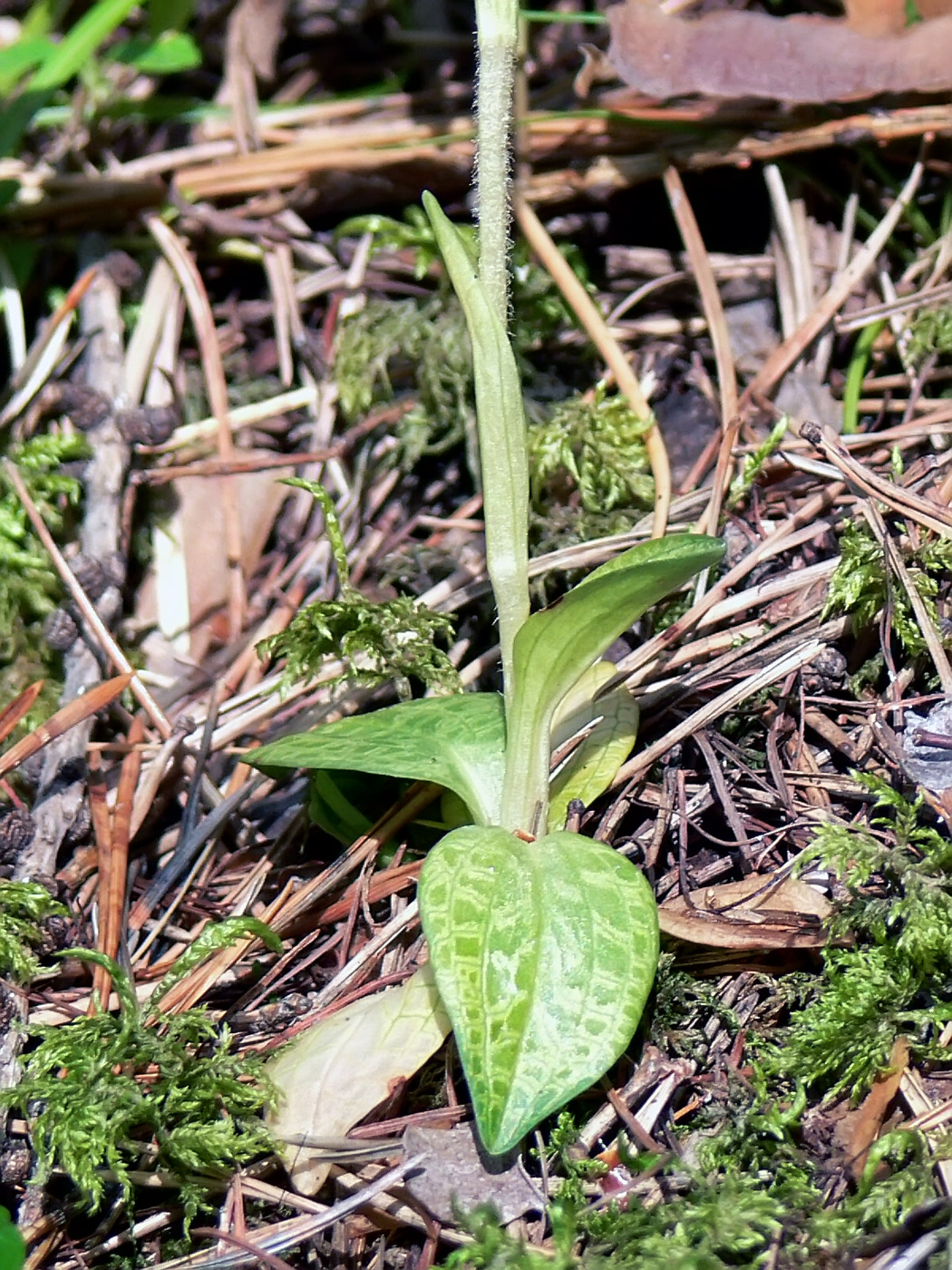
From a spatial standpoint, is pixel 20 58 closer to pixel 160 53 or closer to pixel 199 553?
pixel 160 53

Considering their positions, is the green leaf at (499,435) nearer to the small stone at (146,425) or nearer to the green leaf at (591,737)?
the green leaf at (591,737)

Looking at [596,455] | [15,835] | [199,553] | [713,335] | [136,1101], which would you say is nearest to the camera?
[136,1101]

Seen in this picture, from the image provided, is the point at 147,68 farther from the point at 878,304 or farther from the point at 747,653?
the point at 747,653

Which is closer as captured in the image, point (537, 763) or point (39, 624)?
point (537, 763)

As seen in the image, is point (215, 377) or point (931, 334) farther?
point (215, 377)

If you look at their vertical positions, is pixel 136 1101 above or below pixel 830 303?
below

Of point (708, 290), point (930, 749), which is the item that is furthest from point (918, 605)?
point (708, 290)

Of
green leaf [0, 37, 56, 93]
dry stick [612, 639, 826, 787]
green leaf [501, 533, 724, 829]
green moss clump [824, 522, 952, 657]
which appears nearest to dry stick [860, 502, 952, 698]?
green moss clump [824, 522, 952, 657]

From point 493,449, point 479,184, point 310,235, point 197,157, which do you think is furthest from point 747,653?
point 197,157
